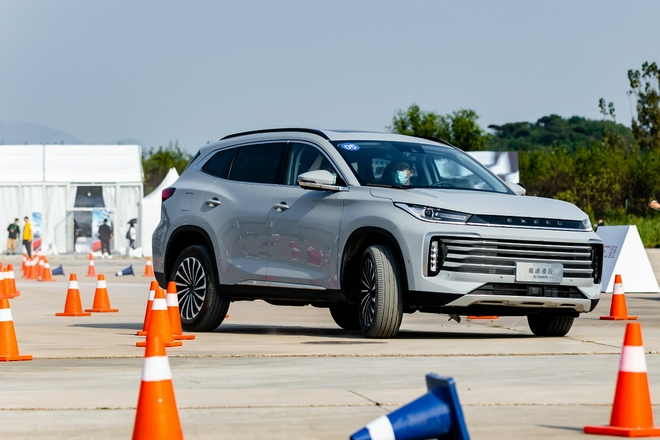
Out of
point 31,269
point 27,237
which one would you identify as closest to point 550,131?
point 27,237

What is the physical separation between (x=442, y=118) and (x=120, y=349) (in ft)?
257

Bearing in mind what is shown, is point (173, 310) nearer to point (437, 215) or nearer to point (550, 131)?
point (437, 215)

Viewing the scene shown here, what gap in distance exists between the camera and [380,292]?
10.8 meters

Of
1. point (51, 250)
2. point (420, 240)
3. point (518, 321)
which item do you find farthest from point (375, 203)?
point (51, 250)

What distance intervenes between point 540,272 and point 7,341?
4.48m

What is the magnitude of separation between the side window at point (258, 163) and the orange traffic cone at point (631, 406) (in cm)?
665

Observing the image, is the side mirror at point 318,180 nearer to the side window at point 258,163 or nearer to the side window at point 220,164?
the side window at point 258,163

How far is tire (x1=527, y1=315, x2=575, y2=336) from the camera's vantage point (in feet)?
38.4

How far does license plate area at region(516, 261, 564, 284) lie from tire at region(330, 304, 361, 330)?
9.26 feet

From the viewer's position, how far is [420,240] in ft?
34.8

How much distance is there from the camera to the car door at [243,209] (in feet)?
39.8

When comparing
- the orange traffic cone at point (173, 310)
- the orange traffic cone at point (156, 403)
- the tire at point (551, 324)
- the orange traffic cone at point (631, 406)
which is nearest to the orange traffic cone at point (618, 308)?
the tire at point (551, 324)

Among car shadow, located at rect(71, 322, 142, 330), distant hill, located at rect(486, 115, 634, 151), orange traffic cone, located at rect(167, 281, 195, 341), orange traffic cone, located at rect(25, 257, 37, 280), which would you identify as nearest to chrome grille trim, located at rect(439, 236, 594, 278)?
orange traffic cone, located at rect(167, 281, 195, 341)

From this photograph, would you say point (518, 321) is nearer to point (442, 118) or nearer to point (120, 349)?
point (120, 349)
